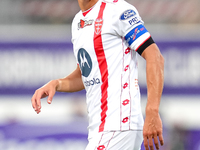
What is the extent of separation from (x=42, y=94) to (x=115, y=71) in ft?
1.99

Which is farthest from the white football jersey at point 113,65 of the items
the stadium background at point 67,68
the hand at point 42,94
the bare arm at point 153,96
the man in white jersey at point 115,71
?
the stadium background at point 67,68

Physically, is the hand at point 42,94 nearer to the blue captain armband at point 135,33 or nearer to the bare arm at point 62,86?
the bare arm at point 62,86

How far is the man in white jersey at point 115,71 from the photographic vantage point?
88.0 inches

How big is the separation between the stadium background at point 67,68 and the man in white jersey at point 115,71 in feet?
13.7

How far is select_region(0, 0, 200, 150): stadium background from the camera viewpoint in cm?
673

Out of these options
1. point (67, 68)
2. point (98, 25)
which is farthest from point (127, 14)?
point (67, 68)

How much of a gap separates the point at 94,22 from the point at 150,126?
792 millimetres

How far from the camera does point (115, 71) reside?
2.33 m

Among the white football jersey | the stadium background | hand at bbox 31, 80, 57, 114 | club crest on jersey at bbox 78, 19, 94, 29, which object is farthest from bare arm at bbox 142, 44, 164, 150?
the stadium background

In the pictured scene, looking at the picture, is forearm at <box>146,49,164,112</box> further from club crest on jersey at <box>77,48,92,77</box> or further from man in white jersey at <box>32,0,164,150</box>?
club crest on jersey at <box>77,48,92,77</box>

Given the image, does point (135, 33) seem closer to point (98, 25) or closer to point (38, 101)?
point (98, 25)

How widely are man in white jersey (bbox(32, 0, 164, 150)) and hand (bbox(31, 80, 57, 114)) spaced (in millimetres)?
302

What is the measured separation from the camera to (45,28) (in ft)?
23.0

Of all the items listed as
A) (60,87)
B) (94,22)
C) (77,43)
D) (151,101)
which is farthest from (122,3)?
(60,87)
